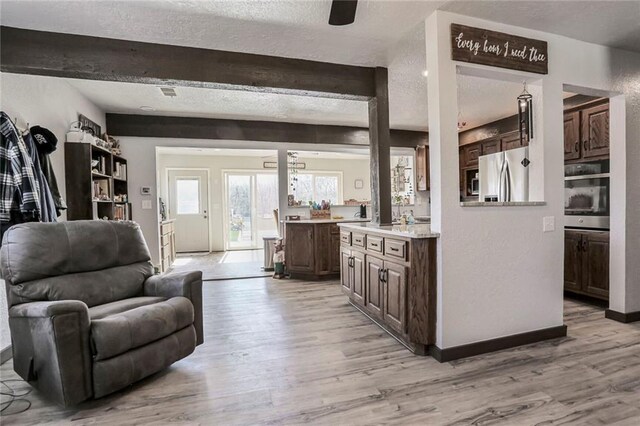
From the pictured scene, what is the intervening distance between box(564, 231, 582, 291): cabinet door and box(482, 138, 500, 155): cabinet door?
1.87 metres

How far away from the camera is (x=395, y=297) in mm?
2645

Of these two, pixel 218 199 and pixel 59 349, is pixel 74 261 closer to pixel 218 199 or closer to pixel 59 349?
pixel 59 349

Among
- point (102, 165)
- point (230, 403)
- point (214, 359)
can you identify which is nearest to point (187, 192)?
point (102, 165)

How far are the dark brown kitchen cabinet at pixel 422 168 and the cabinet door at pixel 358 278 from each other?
3.32 meters

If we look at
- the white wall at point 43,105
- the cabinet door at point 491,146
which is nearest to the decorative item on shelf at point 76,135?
the white wall at point 43,105

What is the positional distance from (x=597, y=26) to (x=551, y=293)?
2.16m

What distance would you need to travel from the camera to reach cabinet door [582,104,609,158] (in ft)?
11.3

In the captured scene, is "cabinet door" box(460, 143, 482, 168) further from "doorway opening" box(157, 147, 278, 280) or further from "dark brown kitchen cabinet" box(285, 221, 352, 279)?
"doorway opening" box(157, 147, 278, 280)

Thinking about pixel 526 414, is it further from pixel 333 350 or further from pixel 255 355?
pixel 255 355

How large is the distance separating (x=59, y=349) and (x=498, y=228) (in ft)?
9.61

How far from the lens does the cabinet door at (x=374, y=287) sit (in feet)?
9.48

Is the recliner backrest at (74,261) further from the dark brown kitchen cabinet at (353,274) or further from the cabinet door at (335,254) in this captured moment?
the cabinet door at (335,254)

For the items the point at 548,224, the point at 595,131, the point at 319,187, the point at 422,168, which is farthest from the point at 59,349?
the point at 319,187

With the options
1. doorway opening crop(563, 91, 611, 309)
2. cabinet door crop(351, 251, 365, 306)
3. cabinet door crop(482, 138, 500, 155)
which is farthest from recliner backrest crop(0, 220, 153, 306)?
cabinet door crop(482, 138, 500, 155)
